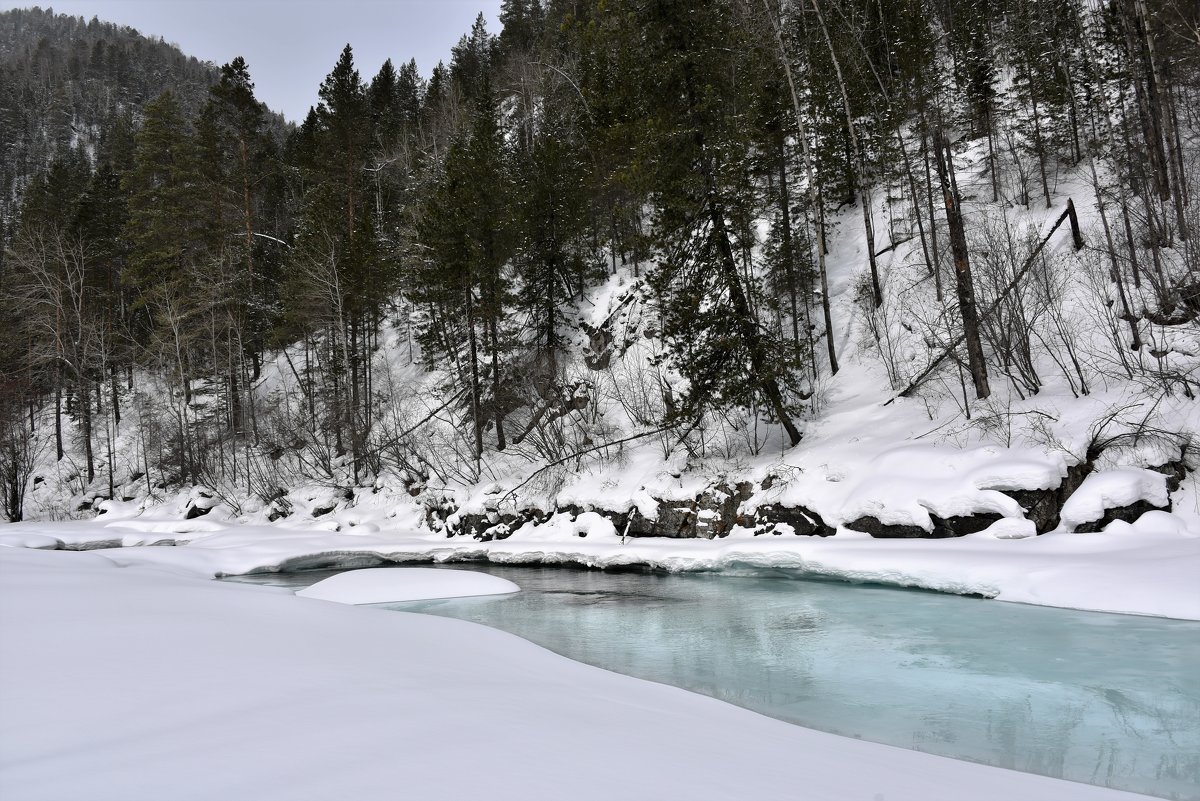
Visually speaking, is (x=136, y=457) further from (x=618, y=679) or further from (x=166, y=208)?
(x=618, y=679)

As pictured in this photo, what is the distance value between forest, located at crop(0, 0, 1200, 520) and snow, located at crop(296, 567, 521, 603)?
628 centimetres

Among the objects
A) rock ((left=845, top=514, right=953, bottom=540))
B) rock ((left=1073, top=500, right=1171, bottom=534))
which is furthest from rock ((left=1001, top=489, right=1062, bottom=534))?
rock ((left=845, top=514, right=953, bottom=540))

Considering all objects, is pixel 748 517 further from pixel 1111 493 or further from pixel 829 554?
pixel 1111 493

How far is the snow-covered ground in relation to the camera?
7977 millimetres

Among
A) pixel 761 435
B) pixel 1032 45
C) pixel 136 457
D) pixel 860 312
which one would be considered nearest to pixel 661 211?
pixel 761 435

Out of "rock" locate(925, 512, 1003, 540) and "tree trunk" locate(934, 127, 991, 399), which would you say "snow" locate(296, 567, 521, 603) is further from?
"tree trunk" locate(934, 127, 991, 399)

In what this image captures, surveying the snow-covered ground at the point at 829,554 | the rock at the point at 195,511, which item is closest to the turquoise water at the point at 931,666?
the snow-covered ground at the point at 829,554

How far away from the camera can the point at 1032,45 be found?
2844 cm

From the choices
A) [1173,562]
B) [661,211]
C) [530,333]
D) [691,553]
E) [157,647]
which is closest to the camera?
[157,647]

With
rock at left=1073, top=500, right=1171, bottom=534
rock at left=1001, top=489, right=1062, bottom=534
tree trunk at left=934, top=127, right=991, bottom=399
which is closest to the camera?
rock at left=1073, top=500, right=1171, bottom=534

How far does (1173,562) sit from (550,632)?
8373mm

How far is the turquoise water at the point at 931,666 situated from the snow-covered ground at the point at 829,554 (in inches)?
15.3

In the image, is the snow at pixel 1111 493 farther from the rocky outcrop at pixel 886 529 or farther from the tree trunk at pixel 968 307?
the tree trunk at pixel 968 307

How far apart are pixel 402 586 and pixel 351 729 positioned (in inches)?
378
